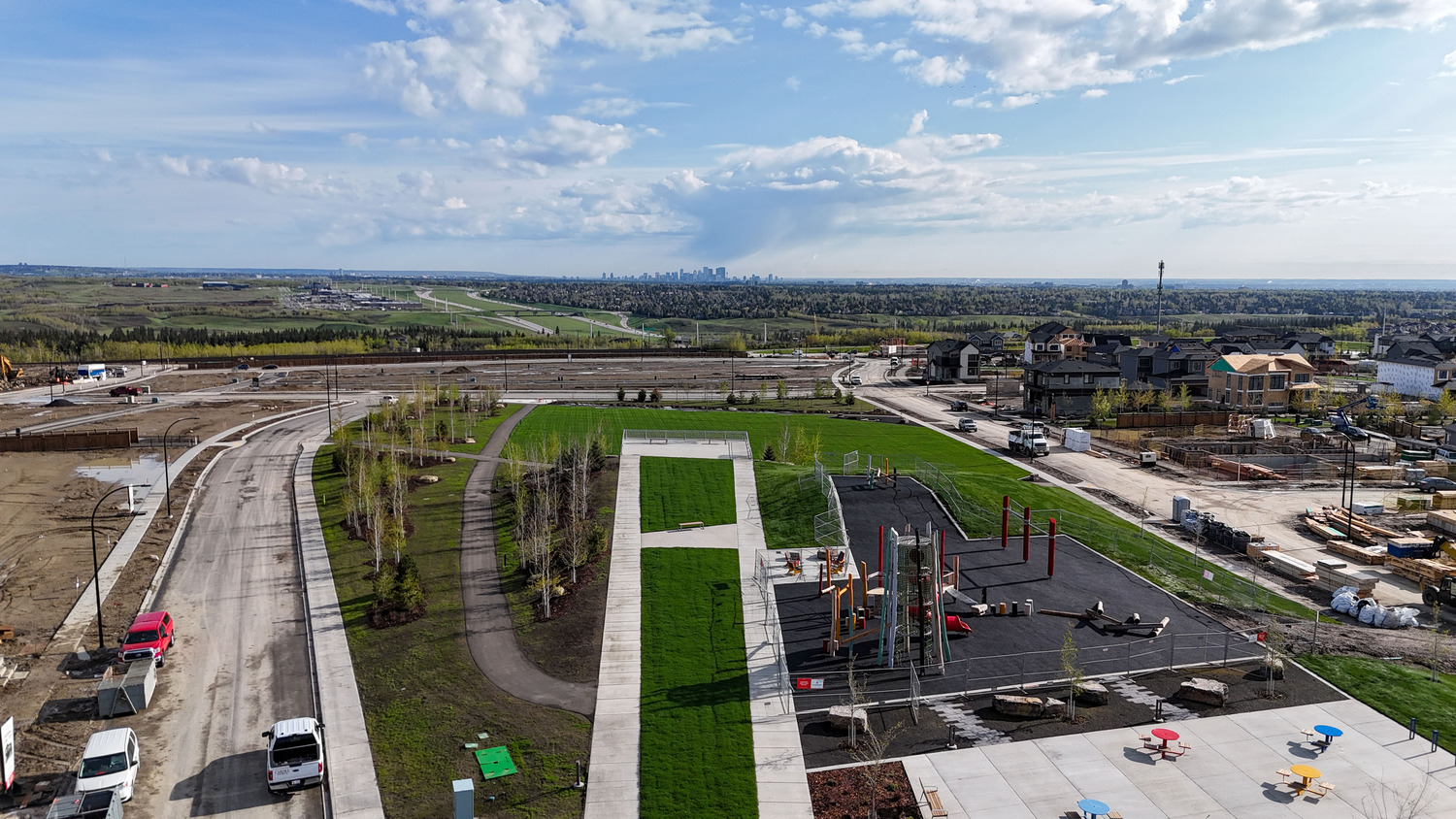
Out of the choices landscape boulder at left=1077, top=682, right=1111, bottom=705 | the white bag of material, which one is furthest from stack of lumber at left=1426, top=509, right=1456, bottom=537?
landscape boulder at left=1077, top=682, right=1111, bottom=705

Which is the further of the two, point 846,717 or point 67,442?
point 67,442

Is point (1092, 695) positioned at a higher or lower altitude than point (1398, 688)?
higher

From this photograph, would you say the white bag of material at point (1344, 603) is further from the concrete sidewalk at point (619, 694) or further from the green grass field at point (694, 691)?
the concrete sidewalk at point (619, 694)

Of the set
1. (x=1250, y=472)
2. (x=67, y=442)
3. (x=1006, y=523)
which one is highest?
(x=1006, y=523)

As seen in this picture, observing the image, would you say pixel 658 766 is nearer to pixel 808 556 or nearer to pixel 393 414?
pixel 808 556

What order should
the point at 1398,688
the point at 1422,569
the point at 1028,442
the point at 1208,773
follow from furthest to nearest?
the point at 1028,442 < the point at 1422,569 < the point at 1398,688 < the point at 1208,773

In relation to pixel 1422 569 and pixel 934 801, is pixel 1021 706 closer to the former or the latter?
pixel 934 801

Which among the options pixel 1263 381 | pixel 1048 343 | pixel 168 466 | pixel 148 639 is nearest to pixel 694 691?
pixel 148 639

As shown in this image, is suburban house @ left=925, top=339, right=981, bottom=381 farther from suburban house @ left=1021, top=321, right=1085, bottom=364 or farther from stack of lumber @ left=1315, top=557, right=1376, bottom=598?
stack of lumber @ left=1315, top=557, right=1376, bottom=598

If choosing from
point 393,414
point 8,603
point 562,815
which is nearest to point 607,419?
point 393,414
